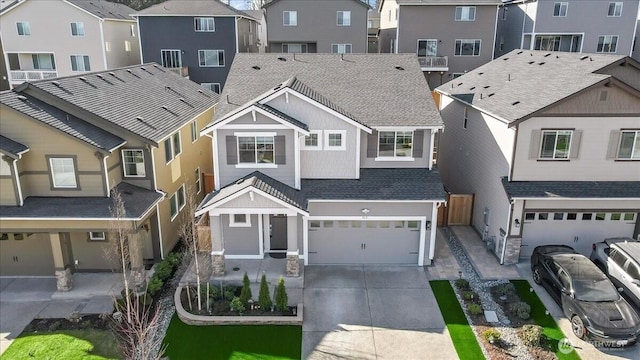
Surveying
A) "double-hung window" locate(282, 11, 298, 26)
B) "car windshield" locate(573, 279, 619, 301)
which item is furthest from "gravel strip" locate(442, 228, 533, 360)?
"double-hung window" locate(282, 11, 298, 26)

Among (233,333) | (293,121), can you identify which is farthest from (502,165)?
(233,333)

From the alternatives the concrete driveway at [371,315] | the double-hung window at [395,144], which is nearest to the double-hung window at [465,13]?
the double-hung window at [395,144]

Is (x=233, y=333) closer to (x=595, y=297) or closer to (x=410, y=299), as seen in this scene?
(x=410, y=299)

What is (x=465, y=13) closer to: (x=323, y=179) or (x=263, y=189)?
(x=323, y=179)

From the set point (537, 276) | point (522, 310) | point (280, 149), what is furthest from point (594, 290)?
point (280, 149)

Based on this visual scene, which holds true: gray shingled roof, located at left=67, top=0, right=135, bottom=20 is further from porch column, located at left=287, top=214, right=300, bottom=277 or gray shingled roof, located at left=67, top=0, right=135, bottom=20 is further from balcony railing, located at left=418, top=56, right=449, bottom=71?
porch column, located at left=287, top=214, right=300, bottom=277

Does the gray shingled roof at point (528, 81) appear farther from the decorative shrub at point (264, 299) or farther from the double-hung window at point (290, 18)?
the double-hung window at point (290, 18)
